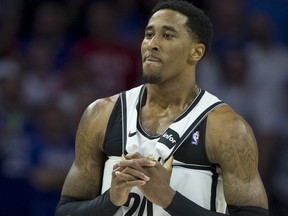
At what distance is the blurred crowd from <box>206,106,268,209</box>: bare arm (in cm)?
312

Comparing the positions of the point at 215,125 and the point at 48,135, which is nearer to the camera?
the point at 215,125

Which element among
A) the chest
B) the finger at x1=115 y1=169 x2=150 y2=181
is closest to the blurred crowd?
the chest

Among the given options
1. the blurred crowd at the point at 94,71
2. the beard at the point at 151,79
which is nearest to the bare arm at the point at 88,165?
the beard at the point at 151,79

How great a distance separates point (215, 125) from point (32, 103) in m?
3.79

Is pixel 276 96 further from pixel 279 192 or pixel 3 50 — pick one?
pixel 3 50

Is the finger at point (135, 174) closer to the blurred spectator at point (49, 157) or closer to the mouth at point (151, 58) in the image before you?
the mouth at point (151, 58)

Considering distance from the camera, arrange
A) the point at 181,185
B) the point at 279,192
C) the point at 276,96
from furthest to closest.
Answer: the point at 276,96 < the point at 279,192 < the point at 181,185

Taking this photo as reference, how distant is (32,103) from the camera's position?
7.61 metres

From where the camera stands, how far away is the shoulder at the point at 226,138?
4059 millimetres

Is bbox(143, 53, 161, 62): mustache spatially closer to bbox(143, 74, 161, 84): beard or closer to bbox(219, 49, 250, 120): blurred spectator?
bbox(143, 74, 161, 84): beard

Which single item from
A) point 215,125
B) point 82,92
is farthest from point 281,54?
point 215,125

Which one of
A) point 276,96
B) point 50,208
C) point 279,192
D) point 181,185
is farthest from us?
point 276,96

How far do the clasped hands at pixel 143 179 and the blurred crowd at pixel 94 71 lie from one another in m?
3.12

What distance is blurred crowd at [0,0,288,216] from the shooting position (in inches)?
281
